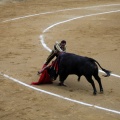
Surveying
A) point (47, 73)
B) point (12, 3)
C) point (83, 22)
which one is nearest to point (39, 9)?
point (12, 3)

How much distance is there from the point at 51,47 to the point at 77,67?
4.77 meters

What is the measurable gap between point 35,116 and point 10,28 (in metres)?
9.60

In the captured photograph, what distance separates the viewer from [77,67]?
1034 cm

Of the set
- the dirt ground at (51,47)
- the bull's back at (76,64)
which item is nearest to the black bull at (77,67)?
the bull's back at (76,64)

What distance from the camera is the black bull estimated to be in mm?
10203

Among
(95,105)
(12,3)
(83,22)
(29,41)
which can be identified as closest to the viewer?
(95,105)

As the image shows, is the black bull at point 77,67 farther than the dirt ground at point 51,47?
Yes

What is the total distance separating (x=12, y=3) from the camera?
24281mm

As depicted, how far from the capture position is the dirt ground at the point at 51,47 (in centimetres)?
942

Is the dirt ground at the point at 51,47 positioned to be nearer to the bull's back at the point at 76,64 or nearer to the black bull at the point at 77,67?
the black bull at the point at 77,67

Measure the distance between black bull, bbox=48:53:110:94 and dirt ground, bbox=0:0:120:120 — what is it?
0.42 meters

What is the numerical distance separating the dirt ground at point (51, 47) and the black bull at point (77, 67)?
416 millimetres

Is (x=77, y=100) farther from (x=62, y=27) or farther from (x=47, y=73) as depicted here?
(x=62, y=27)

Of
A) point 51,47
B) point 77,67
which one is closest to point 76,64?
point 77,67
